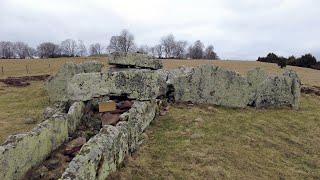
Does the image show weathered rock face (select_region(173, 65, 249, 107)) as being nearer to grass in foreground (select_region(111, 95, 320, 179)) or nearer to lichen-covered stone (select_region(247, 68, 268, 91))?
grass in foreground (select_region(111, 95, 320, 179))

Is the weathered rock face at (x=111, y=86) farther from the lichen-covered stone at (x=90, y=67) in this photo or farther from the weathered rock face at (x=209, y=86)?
the lichen-covered stone at (x=90, y=67)

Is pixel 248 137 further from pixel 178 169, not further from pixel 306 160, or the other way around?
pixel 178 169

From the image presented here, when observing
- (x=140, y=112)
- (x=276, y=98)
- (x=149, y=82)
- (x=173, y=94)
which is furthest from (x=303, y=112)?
(x=140, y=112)

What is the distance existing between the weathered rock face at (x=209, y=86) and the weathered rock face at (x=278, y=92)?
168cm

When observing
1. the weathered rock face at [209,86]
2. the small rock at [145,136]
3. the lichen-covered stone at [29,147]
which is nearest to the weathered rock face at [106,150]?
the small rock at [145,136]

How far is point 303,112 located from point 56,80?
1128cm

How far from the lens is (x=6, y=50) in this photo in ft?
368

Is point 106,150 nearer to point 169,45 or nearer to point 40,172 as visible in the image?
point 40,172

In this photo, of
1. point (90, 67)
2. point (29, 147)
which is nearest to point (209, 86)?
point (90, 67)

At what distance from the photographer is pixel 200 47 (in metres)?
116

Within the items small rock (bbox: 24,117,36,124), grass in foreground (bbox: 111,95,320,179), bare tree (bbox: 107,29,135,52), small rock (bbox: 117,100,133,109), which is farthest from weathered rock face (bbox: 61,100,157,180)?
bare tree (bbox: 107,29,135,52)

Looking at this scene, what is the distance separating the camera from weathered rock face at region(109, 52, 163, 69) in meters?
15.7

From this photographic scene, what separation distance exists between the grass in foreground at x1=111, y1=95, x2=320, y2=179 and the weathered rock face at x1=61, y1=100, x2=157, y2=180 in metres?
0.32

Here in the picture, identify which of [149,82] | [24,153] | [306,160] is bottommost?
[306,160]
